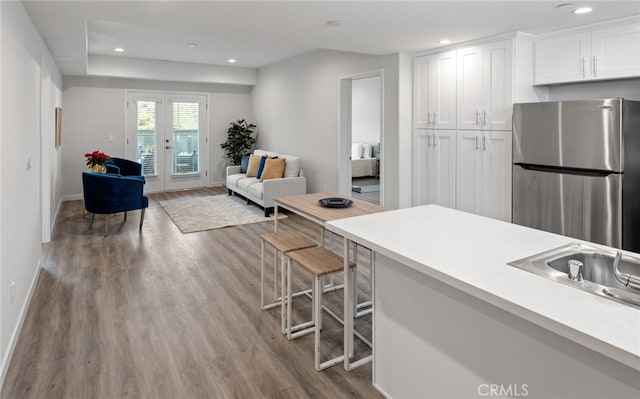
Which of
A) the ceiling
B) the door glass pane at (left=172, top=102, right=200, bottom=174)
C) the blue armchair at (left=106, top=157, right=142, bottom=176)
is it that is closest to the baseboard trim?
the ceiling

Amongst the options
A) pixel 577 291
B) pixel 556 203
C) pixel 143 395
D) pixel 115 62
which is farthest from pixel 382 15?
pixel 115 62

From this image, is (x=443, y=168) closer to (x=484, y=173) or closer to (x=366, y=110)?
(x=484, y=173)

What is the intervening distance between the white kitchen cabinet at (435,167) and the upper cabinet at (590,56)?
111 cm

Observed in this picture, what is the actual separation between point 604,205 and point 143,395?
362cm

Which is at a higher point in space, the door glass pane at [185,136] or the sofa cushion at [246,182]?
the door glass pane at [185,136]

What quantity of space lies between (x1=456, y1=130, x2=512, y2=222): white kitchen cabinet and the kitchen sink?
2552 millimetres

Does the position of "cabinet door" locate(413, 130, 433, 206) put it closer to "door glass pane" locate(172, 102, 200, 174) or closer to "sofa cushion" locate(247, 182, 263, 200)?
"sofa cushion" locate(247, 182, 263, 200)

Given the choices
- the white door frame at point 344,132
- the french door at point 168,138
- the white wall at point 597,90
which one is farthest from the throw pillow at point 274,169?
the white wall at point 597,90

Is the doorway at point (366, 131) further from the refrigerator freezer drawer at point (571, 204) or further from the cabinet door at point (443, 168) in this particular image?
the refrigerator freezer drawer at point (571, 204)

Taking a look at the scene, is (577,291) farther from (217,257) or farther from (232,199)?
(232,199)

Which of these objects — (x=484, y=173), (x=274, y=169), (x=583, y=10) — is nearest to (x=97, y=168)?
(x=274, y=169)

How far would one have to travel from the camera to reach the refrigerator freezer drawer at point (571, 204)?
327 centimetres

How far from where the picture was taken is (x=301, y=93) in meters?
6.98

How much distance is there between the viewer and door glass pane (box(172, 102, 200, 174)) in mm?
8680
